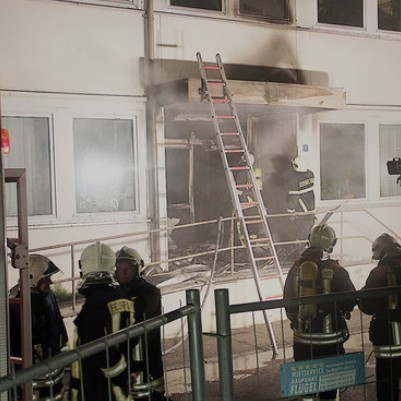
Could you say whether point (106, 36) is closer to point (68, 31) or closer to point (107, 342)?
point (68, 31)

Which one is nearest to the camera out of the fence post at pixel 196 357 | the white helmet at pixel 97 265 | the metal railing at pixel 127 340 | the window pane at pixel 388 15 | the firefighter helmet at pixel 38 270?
the metal railing at pixel 127 340

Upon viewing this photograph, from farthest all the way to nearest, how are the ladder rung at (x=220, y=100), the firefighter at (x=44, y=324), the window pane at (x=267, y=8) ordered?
the window pane at (x=267, y=8), the ladder rung at (x=220, y=100), the firefighter at (x=44, y=324)

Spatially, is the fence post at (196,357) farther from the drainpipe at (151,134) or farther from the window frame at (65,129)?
the drainpipe at (151,134)

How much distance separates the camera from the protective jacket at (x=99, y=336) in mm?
3889

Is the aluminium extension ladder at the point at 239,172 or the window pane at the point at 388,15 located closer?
the aluminium extension ladder at the point at 239,172

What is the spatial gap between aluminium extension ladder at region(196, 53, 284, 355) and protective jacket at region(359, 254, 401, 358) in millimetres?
1957

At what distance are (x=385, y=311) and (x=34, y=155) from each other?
364cm

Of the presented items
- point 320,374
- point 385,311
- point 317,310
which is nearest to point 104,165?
point 317,310

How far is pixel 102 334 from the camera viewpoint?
3.99 metres

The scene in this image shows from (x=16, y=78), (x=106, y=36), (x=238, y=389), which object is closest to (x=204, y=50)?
(x=106, y=36)

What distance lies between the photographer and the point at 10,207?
20.9 feet

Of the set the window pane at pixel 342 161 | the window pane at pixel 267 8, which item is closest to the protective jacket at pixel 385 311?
the window pane at pixel 342 161

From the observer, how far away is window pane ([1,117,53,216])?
21.6 ft

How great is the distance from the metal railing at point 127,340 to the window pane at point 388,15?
6.65 metres
